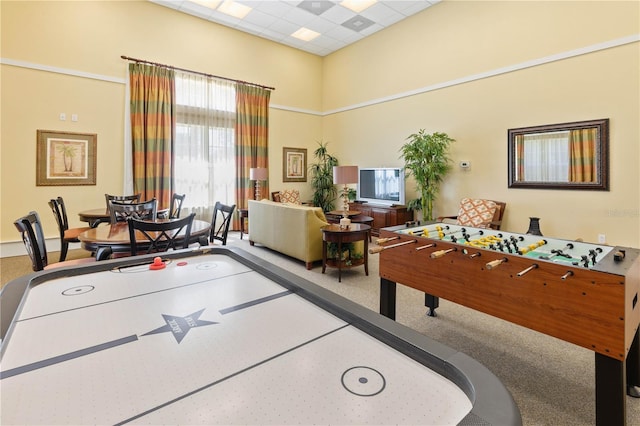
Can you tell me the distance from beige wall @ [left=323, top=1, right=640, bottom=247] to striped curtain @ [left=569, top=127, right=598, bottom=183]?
6.8 inches

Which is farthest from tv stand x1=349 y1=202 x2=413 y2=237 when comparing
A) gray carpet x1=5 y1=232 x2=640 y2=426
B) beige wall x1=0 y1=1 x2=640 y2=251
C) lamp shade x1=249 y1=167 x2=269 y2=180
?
gray carpet x1=5 y1=232 x2=640 y2=426

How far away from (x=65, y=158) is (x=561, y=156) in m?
7.24

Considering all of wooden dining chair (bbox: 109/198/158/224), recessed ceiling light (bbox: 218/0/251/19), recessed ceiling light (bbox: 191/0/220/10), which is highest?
recessed ceiling light (bbox: 218/0/251/19)

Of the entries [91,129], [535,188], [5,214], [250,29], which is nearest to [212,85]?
[250,29]

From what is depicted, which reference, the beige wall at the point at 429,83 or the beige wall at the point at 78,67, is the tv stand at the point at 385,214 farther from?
the beige wall at the point at 78,67

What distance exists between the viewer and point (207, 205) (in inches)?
251

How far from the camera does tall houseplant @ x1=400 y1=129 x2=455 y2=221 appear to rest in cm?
518


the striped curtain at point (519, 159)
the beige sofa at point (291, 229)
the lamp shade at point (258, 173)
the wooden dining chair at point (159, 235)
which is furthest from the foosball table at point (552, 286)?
the lamp shade at point (258, 173)

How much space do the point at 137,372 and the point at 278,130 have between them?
6966 mm

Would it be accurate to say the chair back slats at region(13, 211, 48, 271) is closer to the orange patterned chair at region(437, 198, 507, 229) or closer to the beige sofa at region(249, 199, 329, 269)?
the beige sofa at region(249, 199, 329, 269)

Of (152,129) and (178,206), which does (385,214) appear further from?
(152,129)

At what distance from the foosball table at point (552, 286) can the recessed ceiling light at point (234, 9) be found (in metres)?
5.49

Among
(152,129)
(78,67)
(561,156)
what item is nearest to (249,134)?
(152,129)

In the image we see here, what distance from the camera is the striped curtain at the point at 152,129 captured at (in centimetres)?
544
